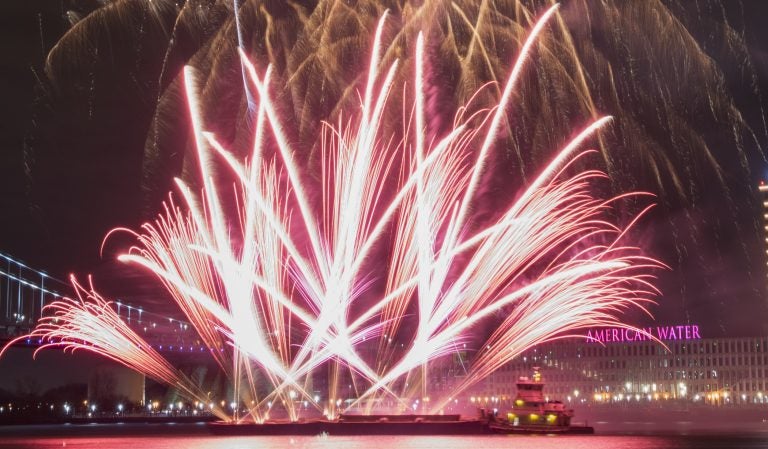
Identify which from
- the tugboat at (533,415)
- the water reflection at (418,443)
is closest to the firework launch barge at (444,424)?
the tugboat at (533,415)

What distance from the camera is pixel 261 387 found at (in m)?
128

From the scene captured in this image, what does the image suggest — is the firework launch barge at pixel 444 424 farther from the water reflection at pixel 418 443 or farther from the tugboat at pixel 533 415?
the water reflection at pixel 418 443

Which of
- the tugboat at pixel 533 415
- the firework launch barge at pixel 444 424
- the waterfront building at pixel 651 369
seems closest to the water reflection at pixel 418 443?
the firework launch barge at pixel 444 424

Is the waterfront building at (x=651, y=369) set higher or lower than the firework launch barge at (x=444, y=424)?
higher

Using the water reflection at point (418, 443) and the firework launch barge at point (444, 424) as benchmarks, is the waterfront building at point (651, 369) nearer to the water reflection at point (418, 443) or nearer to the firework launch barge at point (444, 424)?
the firework launch barge at point (444, 424)

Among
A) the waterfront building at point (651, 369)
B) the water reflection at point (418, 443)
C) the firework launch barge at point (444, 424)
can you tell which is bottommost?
the water reflection at point (418, 443)

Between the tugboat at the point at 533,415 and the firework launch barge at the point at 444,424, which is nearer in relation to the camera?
the firework launch barge at the point at 444,424

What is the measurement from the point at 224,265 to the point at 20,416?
370 feet

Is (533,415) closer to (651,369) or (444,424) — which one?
(444,424)

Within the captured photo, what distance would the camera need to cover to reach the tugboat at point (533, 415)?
69438 mm

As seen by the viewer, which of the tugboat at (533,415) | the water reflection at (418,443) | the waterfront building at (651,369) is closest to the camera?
the water reflection at (418,443)

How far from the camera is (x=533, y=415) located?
70.0 meters

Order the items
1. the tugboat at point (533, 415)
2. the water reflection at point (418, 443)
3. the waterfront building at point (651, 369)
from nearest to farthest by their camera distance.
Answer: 1. the water reflection at point (418, 443)
2. the tugboat at point (533, 415)
3. the waterfront building at point (651, 369)

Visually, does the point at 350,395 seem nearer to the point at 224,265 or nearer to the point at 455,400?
the point at 455,400
